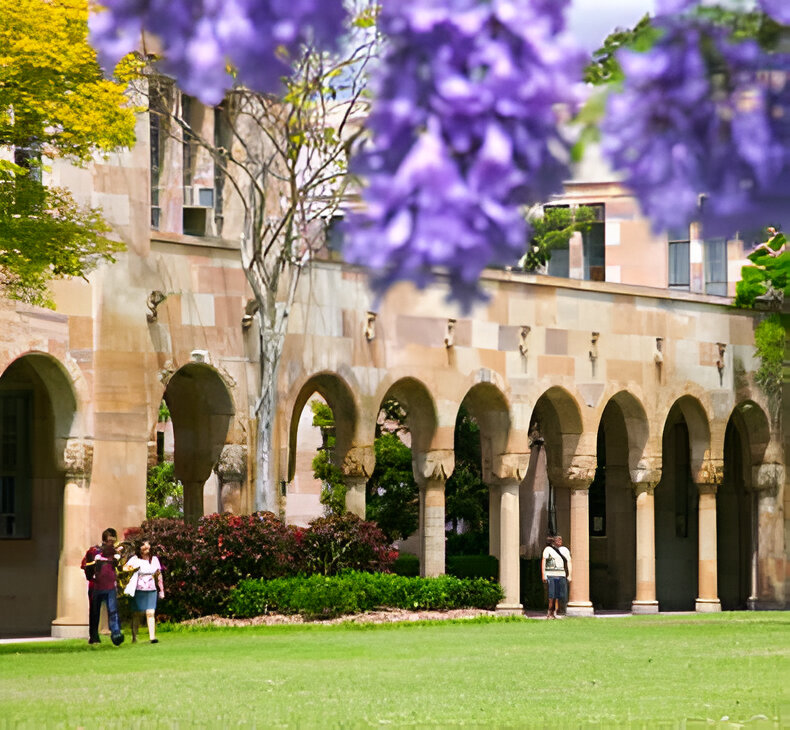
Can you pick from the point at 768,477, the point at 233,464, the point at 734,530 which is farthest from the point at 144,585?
the point at 734,530

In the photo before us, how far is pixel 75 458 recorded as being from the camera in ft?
90.0

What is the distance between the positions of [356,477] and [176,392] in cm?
387

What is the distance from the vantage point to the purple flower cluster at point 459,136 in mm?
2174

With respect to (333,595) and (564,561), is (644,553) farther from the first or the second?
(333,595)

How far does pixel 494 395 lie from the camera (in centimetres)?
3453

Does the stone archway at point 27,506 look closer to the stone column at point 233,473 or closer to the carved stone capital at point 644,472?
the stone column at point 233,473

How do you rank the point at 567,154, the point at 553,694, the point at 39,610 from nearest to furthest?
1. the point at 567,154
2. the point at 553,694
3. the point at 39,610

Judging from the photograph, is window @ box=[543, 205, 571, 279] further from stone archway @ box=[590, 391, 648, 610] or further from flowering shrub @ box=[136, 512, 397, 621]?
flowering shrub @ box=[136, 512, 397, 621]

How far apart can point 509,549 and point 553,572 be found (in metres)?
2.70

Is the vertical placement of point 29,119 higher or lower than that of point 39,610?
higher

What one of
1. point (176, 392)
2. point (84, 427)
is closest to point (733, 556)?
point (176, 392)

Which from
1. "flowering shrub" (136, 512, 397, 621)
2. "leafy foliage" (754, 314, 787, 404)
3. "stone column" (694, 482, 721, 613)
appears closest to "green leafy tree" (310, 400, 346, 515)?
"stone column" (694, 482, 721, 613)

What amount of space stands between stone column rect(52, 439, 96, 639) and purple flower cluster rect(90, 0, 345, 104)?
2542 cm

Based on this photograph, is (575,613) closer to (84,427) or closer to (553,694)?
(84,427)
